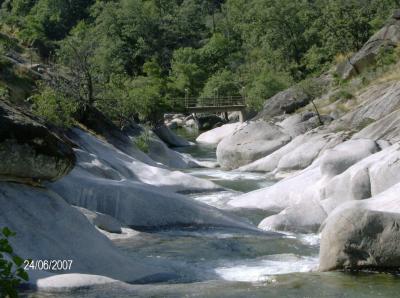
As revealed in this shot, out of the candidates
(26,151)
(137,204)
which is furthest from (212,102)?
(26,151)

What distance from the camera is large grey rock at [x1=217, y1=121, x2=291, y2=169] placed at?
3778 cm

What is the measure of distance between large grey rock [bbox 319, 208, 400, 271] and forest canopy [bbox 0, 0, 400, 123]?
1686 centimetres

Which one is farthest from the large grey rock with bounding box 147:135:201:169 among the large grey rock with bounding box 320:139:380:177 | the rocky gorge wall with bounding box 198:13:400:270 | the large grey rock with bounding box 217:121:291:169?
the large grey rock with bounding box 320:139:380:177

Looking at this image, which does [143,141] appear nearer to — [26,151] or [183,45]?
[26,151]

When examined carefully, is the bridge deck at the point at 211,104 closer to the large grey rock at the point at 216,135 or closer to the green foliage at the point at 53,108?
the large grey rock at the point at 216,135

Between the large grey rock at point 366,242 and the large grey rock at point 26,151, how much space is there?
549 centimetres

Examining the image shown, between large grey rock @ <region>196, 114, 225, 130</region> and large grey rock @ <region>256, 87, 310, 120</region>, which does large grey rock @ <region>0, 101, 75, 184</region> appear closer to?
large grey rock @ <region>256, 87, 310, 120</region>

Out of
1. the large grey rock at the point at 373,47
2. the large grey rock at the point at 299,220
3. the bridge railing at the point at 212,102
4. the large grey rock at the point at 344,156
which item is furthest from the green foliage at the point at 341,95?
the large grey rock at the point at 299,220

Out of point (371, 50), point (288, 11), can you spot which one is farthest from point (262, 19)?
point (371, 50)

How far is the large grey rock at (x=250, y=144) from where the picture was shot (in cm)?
3778

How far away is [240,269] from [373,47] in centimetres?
3987

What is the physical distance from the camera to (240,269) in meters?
14.4

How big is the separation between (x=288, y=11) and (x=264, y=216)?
6046 cm

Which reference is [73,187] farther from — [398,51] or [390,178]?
[398,51]
